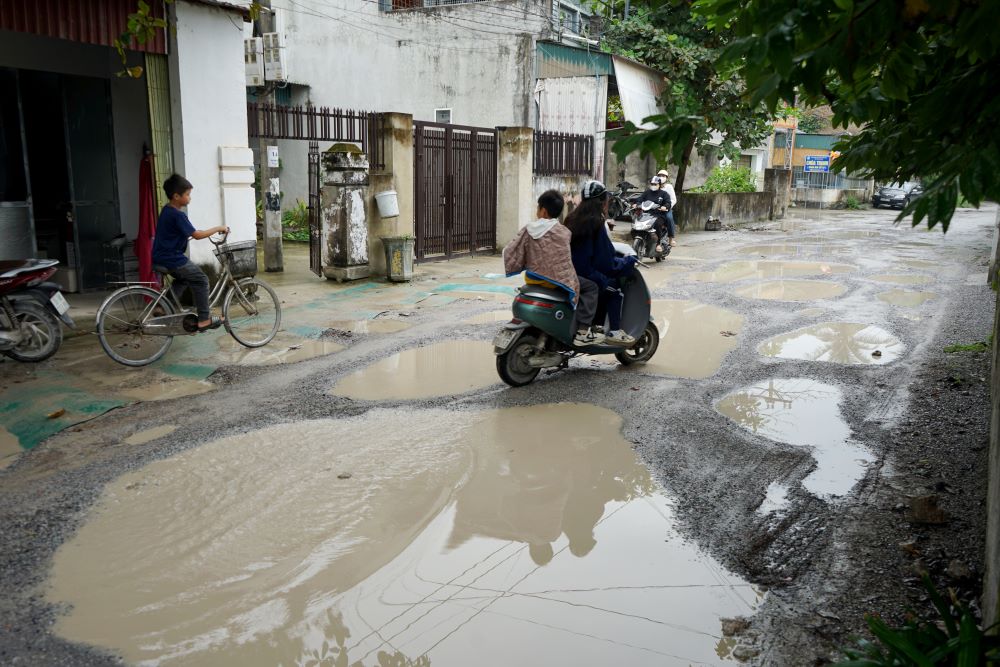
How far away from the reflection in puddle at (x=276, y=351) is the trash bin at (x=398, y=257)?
11.4 ft

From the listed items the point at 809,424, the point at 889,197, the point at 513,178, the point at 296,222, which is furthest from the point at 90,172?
the point at 889,197

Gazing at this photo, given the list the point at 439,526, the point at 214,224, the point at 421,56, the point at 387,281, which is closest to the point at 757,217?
the point at 421,56

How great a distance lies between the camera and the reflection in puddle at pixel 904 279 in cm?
1194

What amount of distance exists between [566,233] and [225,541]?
11.6ft

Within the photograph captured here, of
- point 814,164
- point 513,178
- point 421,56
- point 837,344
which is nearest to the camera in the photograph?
point 837,344

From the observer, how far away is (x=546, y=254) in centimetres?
622

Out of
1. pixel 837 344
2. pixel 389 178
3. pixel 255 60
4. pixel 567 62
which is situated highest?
pixel 567 62

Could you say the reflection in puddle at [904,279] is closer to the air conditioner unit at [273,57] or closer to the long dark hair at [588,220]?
the long dark hair at [588,220]

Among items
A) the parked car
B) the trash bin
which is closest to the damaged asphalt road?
the trash bin

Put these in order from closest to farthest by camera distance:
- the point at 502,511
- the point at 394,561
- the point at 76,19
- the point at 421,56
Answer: the point at 394,561
the point at 502,511
the point at 76,19
the point at 421,56

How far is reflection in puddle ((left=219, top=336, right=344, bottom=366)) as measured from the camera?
725 centimetres

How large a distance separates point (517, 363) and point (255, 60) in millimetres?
8938

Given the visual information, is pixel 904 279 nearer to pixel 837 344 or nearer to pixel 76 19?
pixel 837 344

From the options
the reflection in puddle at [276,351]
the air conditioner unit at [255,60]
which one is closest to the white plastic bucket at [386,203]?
the air conditioner unit at [255,60]
